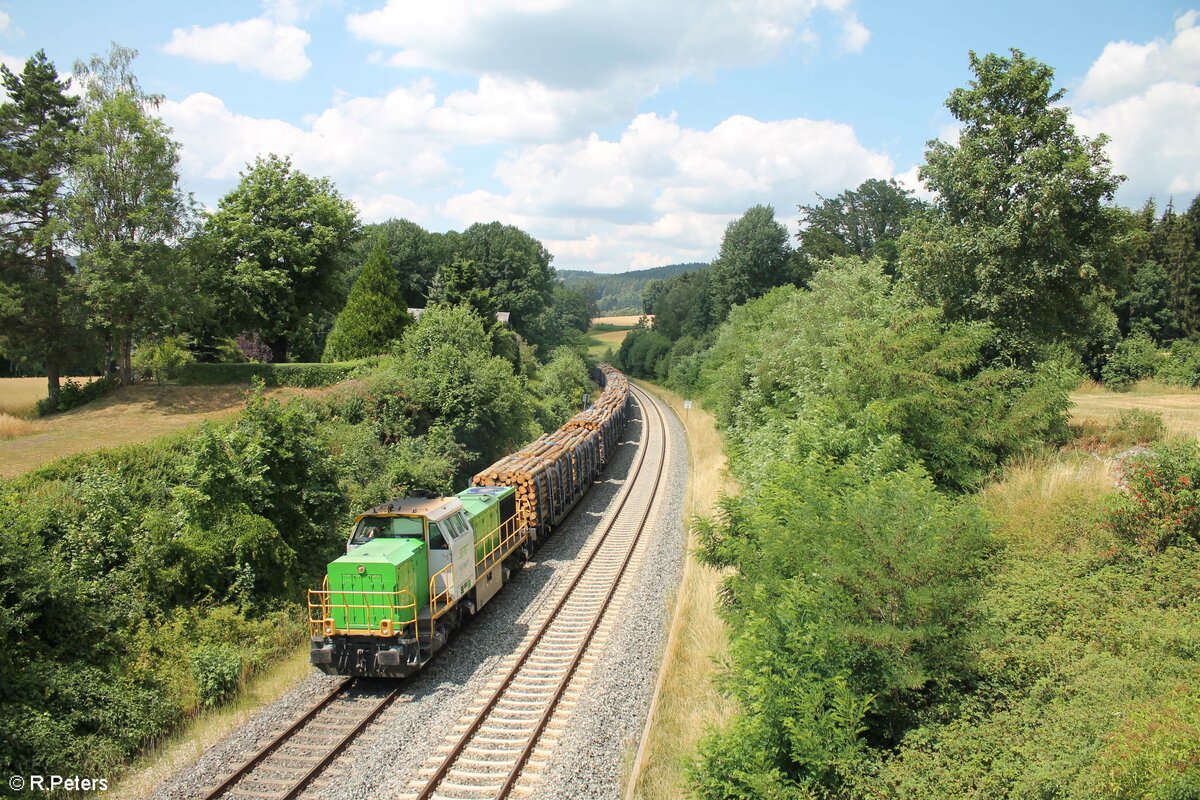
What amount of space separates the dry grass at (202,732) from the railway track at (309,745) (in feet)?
3.28

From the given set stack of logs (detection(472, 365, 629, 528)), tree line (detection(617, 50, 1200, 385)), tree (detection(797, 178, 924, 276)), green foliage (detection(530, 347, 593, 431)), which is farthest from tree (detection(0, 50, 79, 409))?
tree (detection(797, 178, 924, 276))

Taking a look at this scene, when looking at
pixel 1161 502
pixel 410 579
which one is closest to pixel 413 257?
pixel 410 579

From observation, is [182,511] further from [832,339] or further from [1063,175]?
[1063,175]

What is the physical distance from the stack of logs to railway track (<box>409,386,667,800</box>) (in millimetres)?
2423

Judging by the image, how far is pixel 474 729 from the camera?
1152cm

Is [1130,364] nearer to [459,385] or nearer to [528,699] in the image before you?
[459,385]

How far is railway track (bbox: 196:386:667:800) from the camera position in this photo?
32.9ft

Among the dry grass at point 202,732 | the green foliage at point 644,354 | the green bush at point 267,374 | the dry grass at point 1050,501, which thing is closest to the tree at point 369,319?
the green bush at point 267,374

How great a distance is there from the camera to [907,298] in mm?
18734

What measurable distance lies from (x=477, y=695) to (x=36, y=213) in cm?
2669

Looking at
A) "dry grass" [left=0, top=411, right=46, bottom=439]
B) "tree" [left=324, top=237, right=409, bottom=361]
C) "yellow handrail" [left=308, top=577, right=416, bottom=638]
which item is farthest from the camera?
"tree" [left=324, top=237, right=409, bottom=361]

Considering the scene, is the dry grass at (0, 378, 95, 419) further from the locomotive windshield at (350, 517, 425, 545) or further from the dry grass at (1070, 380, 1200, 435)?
the dry grass at (1070, 380, 1200, 435)

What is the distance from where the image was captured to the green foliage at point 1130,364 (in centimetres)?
4103

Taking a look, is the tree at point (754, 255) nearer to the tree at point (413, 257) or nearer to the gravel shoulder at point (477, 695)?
the tree at point (413, 257)
